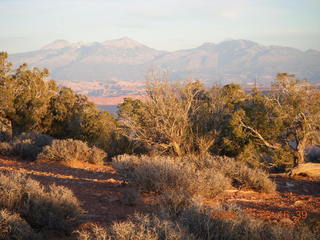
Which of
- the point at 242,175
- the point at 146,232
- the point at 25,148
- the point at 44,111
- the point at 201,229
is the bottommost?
the point at 25,148

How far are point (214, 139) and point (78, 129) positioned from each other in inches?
400

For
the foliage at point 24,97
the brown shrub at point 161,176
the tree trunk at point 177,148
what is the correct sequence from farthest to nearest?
1. the foliage at point 24,97
2. the tree trunk at point 177,148
3. the brown shrub at point 161,176

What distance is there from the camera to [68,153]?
43.1ft

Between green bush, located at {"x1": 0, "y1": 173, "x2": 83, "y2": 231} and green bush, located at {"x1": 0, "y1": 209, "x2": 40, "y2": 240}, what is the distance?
1.64 ft

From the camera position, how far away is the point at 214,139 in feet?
Answer: 44.3

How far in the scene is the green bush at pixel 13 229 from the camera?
4.43m

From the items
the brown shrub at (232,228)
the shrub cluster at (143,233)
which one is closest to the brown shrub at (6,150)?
the brown shrub at (232,228)

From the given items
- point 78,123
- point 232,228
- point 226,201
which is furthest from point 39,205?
point 78,123

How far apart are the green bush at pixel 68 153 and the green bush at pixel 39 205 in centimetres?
737

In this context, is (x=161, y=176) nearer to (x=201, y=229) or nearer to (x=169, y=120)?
(x=201, y=229)

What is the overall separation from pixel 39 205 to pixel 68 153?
8.07 m

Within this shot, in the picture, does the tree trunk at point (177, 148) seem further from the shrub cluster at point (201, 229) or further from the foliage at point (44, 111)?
the foliage at point (44, 111)

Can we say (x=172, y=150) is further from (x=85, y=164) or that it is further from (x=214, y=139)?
(x=85, y=164)

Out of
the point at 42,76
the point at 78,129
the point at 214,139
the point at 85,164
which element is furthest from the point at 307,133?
the point at 42,76
